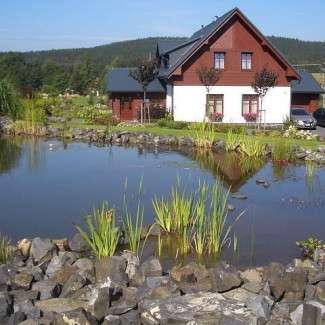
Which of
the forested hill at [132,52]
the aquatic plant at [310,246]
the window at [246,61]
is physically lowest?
the aquatic plant at [310,246]

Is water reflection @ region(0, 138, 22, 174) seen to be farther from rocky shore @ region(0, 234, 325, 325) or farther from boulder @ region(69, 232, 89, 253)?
rocky shore @ region(0, 234, 325, 325)

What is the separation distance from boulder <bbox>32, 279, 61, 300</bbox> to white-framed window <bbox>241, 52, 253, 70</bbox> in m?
28.9

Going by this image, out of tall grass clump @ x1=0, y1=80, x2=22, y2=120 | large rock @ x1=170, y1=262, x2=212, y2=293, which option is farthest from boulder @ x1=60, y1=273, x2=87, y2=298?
tall grass clump @ x1=0, y1=80, x2=22, y2=120

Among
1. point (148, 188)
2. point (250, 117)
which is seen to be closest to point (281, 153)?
point (148, 188)

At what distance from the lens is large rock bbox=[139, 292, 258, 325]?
580 cm

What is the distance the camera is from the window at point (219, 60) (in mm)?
33781

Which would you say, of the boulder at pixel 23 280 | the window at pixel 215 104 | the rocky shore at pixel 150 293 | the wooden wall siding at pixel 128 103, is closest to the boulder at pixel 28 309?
the rocky shore at pixel 150 293

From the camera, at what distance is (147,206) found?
1209 cm

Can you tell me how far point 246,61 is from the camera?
34.2 meters

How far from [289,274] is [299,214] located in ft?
16.2

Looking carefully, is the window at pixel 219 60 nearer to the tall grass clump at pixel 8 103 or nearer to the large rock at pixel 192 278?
the tall grass clump at pixel 8 103

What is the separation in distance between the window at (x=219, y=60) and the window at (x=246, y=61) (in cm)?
119

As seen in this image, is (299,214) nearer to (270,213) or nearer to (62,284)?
(270,213)

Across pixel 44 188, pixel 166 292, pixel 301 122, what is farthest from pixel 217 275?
pixel 301 122
